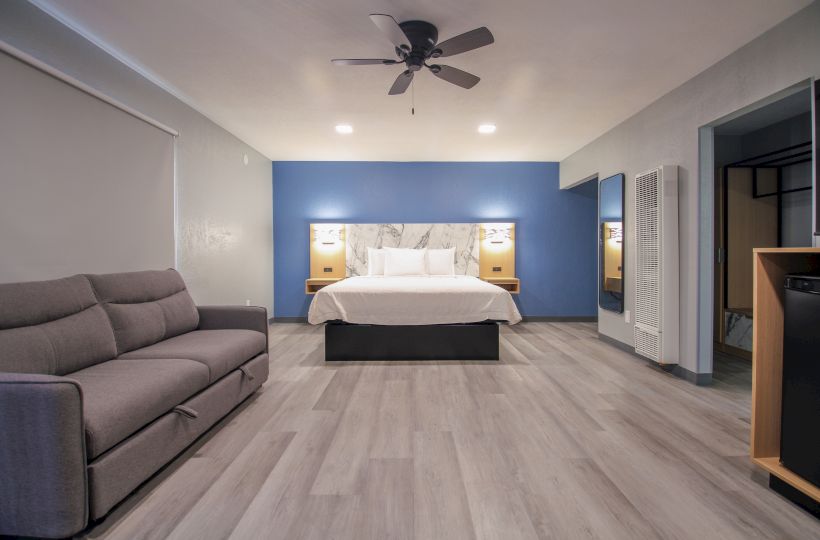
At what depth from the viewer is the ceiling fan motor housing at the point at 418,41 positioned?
2.42 meters

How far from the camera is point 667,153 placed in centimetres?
347

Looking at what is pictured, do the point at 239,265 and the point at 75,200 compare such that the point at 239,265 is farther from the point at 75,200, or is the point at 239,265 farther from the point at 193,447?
the point at 193,447

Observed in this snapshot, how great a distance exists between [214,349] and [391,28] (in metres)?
2.23

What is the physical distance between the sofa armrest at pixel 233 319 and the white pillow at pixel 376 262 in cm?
270

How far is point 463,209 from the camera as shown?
6168 mm

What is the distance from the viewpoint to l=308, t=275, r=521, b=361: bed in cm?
384

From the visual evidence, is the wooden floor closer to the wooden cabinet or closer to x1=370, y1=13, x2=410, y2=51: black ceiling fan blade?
the wooden cabinet

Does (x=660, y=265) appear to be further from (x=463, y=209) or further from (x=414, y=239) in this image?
(x=414, y=239)

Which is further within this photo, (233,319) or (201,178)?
(201,178)

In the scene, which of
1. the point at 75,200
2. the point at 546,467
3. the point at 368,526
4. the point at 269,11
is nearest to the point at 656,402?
the point at 546,467

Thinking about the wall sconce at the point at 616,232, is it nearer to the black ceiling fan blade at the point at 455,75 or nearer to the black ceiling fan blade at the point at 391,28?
the black ceiling fan blade at the point at 455,75

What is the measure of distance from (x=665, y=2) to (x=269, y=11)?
92.4 inches

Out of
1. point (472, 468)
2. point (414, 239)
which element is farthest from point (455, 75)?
point (414, 239)

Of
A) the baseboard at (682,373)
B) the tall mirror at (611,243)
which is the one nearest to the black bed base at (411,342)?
the baseboard at (682,373)
